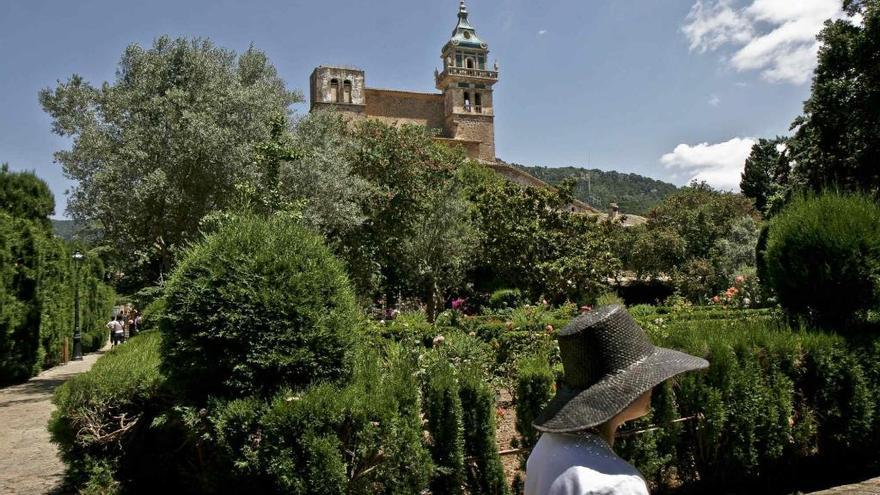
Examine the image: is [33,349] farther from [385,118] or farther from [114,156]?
[385,118]

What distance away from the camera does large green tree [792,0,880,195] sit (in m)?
16.8

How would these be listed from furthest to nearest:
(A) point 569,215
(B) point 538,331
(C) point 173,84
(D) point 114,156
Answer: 1. (A) point 569,215
2. (C) point 173,84
3. (D) point 114,156
4. (B) point 538,331

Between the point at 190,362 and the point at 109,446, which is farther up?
the point at 190,362

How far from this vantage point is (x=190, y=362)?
154 inches

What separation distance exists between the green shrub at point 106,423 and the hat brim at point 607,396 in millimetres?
3897

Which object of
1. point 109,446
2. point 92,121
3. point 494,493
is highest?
point 92,121

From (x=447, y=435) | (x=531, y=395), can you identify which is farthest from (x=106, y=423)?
(x=531, y=395)

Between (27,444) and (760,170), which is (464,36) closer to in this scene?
(760,170)

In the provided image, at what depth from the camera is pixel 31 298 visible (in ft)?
48.4

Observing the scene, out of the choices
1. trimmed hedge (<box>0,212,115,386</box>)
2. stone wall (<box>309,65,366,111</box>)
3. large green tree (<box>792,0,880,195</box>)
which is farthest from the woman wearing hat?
stone wall (<box>309,65,366,111</box>)

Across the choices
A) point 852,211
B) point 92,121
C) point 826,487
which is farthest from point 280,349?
point 92,121

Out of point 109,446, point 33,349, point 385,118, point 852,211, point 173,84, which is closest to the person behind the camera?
point 109,446

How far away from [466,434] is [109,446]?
9.26ft

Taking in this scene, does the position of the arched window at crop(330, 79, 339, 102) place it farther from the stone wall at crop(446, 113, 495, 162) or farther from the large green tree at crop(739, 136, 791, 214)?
the large green tree at crop(739, 136, 791, 214)
